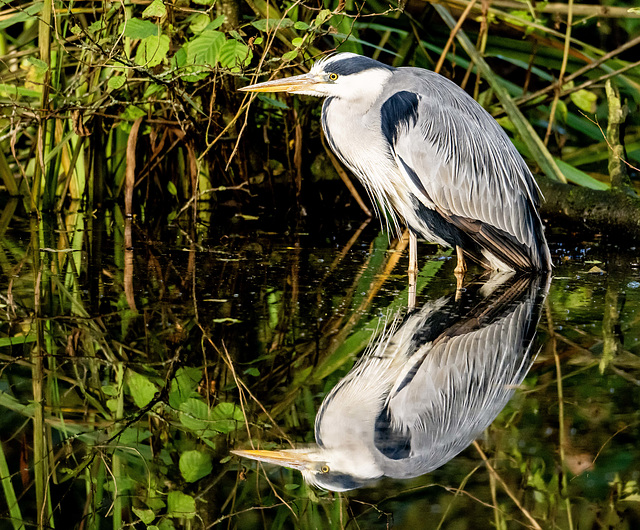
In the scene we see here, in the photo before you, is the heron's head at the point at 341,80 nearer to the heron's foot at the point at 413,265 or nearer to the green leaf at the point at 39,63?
the heron's foot at the point at 413,265

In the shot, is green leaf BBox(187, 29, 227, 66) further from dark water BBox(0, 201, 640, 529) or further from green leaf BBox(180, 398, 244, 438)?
green leaf BBox(180, 398, 244, 438)

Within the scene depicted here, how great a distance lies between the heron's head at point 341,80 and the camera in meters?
4.94

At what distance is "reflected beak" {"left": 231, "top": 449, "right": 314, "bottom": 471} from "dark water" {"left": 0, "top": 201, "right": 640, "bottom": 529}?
0.09 feet

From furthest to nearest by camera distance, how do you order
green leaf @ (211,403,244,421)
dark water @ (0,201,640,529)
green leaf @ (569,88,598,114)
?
1. green leaf @ (569,88,598,114)
2. green leaf @ (211,403,244,421)
3. dark water @ (0,201,640,529)

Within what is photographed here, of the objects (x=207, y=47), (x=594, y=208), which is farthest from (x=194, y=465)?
(x=594, y=208)

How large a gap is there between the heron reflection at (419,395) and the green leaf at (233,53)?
1647 millimetres

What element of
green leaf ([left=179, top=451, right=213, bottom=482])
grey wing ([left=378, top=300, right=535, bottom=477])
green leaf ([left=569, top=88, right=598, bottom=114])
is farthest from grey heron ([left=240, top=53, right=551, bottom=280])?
green leaf ([left=179, top=451, right=213, bottom=482])

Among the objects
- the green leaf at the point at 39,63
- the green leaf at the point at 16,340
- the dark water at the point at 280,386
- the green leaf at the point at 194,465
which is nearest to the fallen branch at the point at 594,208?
the dark water at the point at 280,386

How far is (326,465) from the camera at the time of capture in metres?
2.50

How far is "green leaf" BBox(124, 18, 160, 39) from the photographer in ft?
15.1

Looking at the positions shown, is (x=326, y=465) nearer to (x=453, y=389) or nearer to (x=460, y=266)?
(x=453, y=389)

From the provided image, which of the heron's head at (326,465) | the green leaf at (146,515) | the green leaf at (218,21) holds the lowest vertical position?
the heron's head at (326,465)

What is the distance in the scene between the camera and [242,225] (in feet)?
20.9

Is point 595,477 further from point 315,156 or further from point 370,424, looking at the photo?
point 315,156
